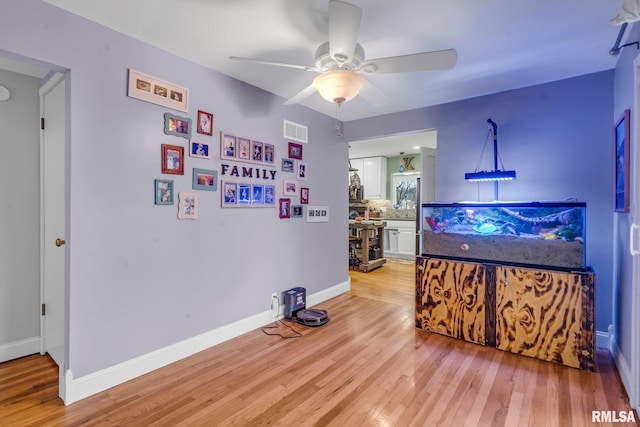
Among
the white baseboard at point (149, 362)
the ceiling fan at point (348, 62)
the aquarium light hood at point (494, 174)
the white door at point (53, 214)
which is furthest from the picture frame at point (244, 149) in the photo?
the aquarium light hood at point (494, 174)

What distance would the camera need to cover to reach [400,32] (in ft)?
6.40

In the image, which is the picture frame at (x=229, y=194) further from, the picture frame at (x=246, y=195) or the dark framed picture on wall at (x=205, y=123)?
the dark framed picture on wall at (x=205, y=123)

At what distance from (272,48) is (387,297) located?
3.12 meters

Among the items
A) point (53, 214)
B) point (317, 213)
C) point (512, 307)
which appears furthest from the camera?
point (317, 213)

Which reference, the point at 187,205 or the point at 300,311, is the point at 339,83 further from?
the point at 300,311

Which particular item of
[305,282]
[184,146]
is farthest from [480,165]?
[184,146]

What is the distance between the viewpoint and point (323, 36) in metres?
1.99

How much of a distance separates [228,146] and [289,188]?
0.83m

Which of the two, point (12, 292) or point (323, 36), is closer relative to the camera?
point (323, 36)

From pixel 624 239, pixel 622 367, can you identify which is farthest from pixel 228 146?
pixel 622 367

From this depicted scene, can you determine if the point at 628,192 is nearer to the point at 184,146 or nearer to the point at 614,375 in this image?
the point at 614,375

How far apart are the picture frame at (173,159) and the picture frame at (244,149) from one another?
53cm

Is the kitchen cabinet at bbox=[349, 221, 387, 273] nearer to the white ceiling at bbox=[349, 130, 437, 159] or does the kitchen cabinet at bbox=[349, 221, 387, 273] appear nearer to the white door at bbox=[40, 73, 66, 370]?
the white ceiling at bbox=[349, 130, 437, 159]

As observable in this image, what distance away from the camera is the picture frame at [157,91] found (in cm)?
205
